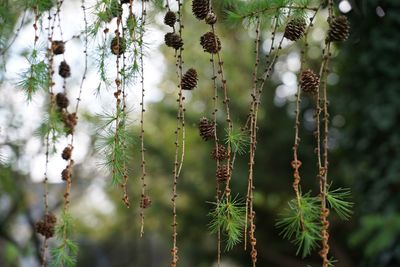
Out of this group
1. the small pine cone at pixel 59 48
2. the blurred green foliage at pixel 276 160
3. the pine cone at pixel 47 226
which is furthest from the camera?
the blurred green foliage at pixel 276 160

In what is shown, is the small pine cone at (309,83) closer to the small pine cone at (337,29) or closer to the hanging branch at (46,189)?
the small pine cone at (337,29)

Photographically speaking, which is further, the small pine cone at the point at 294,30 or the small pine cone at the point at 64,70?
the small pine cone at the point at 64,70

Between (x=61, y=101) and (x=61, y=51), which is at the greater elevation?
(x=61, y=51)

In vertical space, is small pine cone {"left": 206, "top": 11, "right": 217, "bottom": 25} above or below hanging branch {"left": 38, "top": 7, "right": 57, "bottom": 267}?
above

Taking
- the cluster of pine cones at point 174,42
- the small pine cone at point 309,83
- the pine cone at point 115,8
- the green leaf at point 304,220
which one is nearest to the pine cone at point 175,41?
the cluster of pine cones at point 174,42

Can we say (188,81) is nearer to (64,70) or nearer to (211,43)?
(211,43)

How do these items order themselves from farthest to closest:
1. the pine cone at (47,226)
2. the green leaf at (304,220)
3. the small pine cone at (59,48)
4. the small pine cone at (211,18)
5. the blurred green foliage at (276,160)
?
the blurred green foliage at (276,160)
the small pine cone at (59,48)
the pine cone at (47,226)
the small pine cone at (211,18)
the green leaf at (304,220)

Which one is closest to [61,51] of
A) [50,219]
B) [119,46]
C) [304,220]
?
[119,46]

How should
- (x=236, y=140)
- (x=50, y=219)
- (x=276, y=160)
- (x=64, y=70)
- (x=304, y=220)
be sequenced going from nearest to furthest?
1. (x=304, y=220)
2. (x=236, y=140)
3. (x=50, y=219)
4. (x=64, y=70)
5. (x=276, y=160)

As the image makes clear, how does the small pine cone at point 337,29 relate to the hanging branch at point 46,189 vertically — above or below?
above

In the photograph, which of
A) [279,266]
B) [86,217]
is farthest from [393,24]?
[86,217]

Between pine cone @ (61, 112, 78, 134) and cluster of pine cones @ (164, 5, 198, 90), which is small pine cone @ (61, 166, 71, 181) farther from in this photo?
cluster of pine cones @ (164, 5, 198, 90)

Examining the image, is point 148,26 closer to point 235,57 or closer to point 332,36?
point 332,36

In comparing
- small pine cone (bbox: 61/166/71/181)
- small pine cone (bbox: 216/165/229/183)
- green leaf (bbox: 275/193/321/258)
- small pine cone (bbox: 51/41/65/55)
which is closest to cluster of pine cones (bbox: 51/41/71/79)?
small pine cone (bbox: 51/41/65/55)
